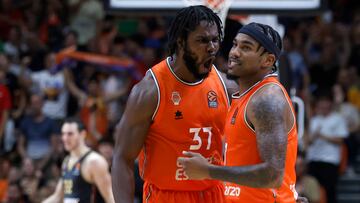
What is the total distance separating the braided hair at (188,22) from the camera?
560 centimetres

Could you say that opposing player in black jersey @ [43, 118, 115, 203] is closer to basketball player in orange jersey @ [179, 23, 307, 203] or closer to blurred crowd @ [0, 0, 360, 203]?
blurred crowd @ [0, 0, 360, 203]

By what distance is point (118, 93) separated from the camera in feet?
43.7

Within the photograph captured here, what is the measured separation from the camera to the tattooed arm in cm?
498

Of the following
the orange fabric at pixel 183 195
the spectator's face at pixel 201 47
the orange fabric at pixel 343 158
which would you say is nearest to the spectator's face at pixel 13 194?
the orange fabric at pixel 343 158

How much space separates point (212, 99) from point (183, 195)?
674mm

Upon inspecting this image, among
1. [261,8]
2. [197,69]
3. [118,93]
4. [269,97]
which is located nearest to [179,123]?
[197,69]

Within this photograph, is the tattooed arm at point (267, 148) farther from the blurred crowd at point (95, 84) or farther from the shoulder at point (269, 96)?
the blurred crowd at point (95, 84)

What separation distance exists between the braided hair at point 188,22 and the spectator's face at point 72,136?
337 cm

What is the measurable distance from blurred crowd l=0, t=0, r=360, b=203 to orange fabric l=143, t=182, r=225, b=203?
5.50 m

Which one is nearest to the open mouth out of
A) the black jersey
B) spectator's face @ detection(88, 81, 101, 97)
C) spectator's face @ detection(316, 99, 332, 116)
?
the black jersey

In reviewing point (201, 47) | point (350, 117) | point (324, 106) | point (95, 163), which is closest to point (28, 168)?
point (95, 163)

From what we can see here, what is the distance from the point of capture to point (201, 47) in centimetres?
557

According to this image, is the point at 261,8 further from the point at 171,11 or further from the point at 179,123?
the point at 179,123

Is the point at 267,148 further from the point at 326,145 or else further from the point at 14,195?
the point at 326,145
